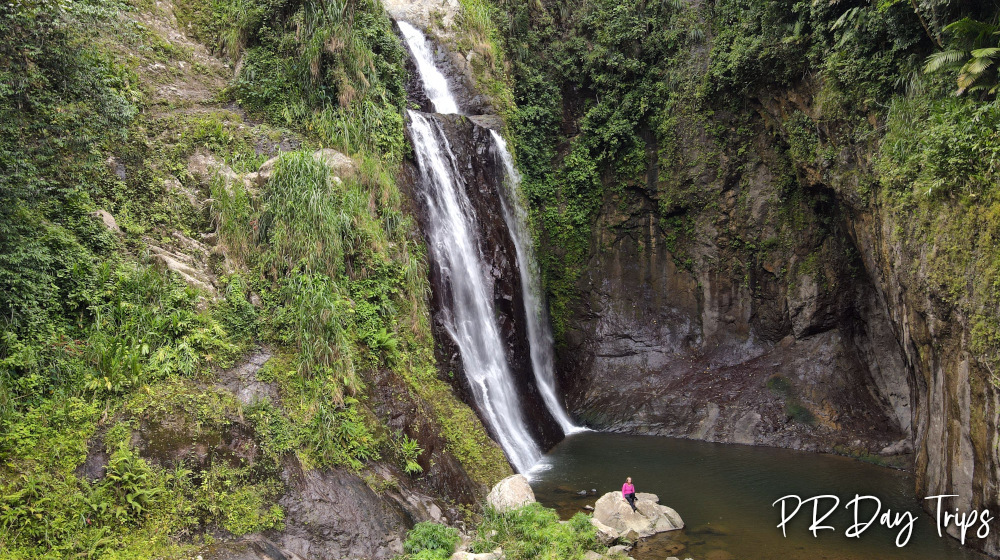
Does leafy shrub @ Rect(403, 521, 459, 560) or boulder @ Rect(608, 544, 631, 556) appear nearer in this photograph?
leafy shrub @ Rect(403, 521, 459, 560)

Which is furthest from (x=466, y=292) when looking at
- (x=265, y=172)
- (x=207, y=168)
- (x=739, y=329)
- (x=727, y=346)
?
(x=739, y=329)

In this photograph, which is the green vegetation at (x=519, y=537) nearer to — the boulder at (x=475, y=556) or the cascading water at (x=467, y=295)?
the boulder at (x=475, y=556)

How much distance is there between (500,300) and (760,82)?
795 cm

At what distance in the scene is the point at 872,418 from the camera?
45.4 feet

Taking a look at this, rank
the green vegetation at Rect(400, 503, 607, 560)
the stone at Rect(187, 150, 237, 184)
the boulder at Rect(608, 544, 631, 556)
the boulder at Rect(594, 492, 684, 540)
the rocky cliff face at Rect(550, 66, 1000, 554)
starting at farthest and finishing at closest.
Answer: the rocky cliff face at Rect(550, 66, 1000, 554) < the stone at Rect(187, 150, 237, 184) < the boulder at Rect(594, 492, 684, 540) < the boulder at Rect(608, 544, 631, 556) < the green vegetation at Rect(400, 503, 607, 560)

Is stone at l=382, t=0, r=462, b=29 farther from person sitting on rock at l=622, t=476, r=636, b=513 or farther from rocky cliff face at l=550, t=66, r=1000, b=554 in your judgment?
person sitting on rock at l=622, t=476, r=636, b=513

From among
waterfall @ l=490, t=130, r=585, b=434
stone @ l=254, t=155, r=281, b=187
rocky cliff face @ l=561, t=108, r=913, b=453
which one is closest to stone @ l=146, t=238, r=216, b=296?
stone @ l=254, t=155, r=281, b=187

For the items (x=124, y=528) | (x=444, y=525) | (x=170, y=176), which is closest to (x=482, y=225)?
(x=170, y=176)

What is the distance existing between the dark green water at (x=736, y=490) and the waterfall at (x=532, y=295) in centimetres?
150

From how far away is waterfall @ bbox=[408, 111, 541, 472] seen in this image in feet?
39.3

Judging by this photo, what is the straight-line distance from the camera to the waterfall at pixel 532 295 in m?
15.8

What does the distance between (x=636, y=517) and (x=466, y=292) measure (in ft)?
18.4

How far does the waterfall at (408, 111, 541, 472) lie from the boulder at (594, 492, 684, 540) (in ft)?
7.41

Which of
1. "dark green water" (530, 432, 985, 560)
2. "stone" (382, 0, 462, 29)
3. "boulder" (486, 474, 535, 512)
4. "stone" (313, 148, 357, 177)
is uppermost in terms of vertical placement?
"stone" (382, 0, 462, 29)
